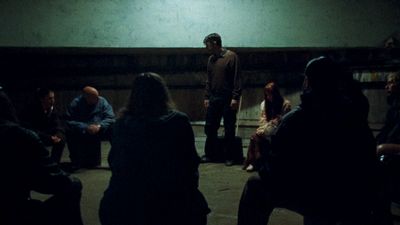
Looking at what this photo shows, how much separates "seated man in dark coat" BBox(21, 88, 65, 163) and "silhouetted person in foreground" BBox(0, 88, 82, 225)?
3.84m

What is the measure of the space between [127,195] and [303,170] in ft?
3.59

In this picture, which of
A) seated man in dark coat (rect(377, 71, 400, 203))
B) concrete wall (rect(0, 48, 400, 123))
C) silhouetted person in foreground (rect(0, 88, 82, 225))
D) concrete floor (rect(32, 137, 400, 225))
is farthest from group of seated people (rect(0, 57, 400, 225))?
concrete wall (rect(0, 48, 400, 123))

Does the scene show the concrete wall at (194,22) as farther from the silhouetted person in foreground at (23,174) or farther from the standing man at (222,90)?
the silhouetted person in foreground at (23,174)

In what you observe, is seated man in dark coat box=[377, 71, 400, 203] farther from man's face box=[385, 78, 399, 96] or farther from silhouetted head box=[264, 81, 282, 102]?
silhouetted head box=[264, 81, 282, 102]

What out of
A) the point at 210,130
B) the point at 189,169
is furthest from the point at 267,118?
the point at 189,169

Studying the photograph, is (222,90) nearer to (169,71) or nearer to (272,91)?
(272,91)

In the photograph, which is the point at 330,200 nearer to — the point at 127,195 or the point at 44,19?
the point at 127,195

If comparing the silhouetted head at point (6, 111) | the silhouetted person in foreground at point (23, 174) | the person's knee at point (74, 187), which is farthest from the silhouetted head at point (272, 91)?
the silhouetted head at point (6, 111)

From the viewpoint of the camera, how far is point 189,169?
3252 millimetres

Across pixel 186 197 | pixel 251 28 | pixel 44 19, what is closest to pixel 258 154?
pixel 251 28

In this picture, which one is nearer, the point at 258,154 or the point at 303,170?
the point at 303,170

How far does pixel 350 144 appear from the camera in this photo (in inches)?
117

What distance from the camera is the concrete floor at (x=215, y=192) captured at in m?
4.71

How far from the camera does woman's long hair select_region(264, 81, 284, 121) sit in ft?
21.8
